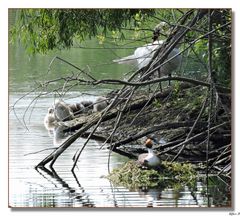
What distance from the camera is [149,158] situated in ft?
53.9

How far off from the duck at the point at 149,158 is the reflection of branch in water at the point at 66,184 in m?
0.40

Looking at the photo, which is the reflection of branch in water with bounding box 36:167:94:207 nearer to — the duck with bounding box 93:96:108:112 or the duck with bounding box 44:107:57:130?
the duck with bounding box 44:107:57:130

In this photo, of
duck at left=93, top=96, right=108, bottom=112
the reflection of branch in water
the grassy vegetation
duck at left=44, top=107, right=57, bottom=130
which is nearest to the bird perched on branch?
duck at left=44, top=107, right=57, bottom=130

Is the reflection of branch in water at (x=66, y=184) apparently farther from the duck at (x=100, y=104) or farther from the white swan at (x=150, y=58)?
the white swan at (x=150, y=58)

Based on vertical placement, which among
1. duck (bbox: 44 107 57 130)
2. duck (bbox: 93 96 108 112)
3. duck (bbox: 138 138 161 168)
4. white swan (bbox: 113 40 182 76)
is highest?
white swan (bbox: 113 40 182 76)

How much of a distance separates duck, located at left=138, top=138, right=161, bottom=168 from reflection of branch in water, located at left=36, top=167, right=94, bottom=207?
40 centimetres

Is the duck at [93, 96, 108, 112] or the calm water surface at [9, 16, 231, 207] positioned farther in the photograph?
the duck at [93, 96, 108, 112]

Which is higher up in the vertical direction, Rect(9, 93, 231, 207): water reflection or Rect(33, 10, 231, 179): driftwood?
Rect(33, 10, 231, 179): driftwood

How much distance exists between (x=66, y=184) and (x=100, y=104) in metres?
0.55

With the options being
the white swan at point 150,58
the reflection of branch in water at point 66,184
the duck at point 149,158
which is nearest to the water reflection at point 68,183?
the reflection of branch in water at point 66,184

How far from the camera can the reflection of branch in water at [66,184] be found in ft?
53.6

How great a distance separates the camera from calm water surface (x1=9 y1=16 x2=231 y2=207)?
643 inches

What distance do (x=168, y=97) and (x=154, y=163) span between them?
419 mm

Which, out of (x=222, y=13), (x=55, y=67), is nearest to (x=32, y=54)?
(x=55, y=67)
